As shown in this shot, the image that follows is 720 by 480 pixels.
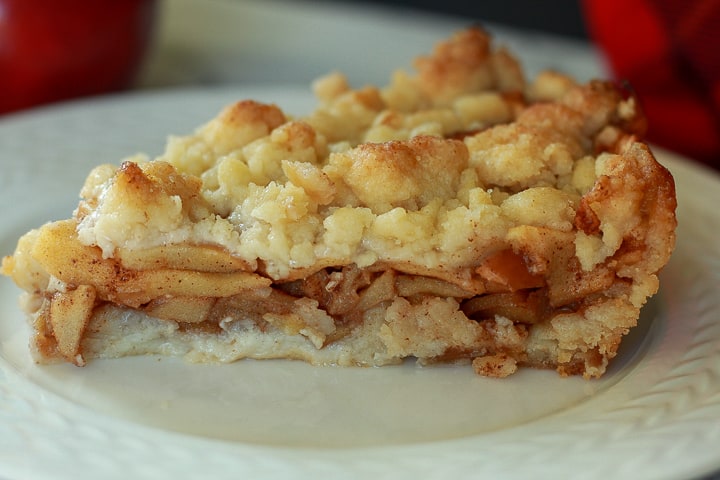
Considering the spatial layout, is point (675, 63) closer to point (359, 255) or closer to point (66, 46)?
point (359, 255)

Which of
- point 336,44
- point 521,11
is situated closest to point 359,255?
point 336,44

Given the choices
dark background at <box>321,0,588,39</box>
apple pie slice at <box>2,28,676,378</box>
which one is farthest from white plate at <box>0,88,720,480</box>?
dark background at <box>321,0,588,39</box>

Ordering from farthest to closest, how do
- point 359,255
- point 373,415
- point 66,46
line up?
point 66,46, point 359,255, point 373,415

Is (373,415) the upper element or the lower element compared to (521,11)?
upper

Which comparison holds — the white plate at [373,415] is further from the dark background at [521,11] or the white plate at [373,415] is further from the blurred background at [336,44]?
the dark background at [521,11]

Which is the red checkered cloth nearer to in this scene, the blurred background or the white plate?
the blurred background

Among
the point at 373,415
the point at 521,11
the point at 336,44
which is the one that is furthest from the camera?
the point at 521,11

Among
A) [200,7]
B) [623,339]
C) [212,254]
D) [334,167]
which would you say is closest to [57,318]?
[212,254]

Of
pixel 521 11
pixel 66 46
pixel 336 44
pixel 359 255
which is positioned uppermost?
pixel 359 255

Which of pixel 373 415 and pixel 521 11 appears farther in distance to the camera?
pixel 521 11
